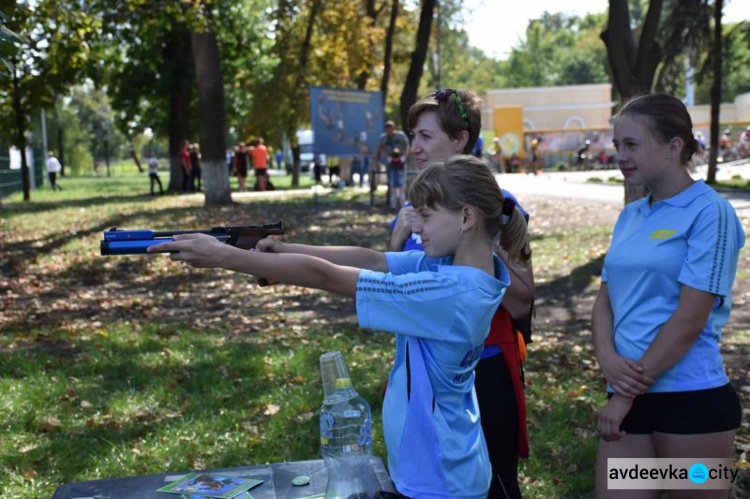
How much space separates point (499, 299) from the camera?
2695 millimetres

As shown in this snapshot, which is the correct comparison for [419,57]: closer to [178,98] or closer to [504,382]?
[178,98]

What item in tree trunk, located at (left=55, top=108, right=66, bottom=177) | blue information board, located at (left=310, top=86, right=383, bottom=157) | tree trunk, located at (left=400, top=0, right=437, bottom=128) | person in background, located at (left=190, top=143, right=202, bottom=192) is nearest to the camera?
tree trunk, located at (left=400, top=0, right=437, bottom=128)

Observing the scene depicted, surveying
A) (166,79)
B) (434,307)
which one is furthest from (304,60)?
(434,307)

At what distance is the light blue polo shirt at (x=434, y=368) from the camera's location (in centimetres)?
258

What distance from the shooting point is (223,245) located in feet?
8.63

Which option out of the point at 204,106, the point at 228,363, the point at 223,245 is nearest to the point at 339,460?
the point at 223,245

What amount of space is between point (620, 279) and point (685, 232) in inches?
12.2

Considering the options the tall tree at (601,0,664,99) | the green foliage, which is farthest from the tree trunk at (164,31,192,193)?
the green foliage

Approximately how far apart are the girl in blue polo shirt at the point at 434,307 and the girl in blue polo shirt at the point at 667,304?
0.64 metres

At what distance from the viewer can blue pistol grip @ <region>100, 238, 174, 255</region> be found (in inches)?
103

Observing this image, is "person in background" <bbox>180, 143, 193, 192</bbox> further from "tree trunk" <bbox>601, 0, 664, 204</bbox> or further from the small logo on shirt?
the small logo on shirt

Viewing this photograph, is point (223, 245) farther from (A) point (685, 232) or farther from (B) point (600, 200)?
(B) point (600, 200)

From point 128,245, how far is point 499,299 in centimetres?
120

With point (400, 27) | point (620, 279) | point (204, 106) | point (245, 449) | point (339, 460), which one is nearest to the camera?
point (339, 460)
